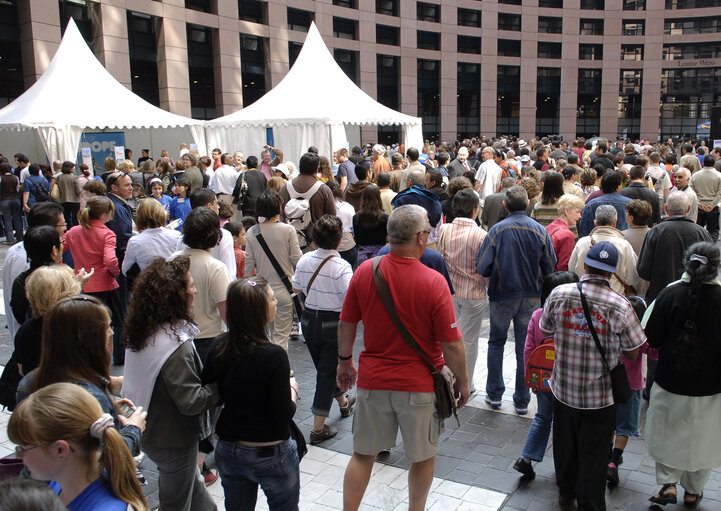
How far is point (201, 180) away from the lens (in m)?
12.5

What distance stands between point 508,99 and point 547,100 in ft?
12.3

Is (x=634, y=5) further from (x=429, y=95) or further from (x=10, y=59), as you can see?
(x=10, y=59)

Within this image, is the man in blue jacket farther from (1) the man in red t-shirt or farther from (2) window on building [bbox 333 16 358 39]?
(2) window on building [bbox 333 16 358 39]

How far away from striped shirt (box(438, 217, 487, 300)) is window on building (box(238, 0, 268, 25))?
29871 mm

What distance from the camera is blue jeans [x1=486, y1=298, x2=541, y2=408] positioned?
18.3 feet

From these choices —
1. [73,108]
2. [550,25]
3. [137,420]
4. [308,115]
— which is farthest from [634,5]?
[137,420]

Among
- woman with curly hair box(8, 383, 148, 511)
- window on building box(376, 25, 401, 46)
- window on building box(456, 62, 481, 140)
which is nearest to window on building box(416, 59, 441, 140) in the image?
window on building box(456, 62, 481, 140)

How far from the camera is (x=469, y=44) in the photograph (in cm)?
4506

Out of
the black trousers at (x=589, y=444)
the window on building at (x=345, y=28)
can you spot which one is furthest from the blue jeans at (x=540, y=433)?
the window on building at (x=345, y=28)

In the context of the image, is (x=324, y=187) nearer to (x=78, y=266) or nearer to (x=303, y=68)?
(x=78, y=266)

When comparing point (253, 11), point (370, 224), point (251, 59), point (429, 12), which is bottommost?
point (370, 224)

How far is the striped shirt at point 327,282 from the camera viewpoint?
5.16 meters

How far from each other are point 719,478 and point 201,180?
10.4m

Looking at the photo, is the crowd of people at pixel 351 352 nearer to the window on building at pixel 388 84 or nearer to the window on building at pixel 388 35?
the window on building at pixel 388 84
